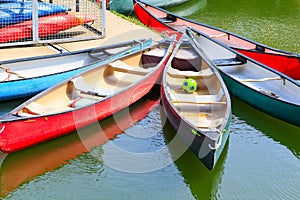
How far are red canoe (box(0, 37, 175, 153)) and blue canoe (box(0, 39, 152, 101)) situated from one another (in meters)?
0.24

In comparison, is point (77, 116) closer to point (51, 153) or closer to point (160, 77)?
point (51, 153)

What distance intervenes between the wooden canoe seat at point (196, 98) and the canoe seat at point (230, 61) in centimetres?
133

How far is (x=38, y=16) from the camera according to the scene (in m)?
10.4

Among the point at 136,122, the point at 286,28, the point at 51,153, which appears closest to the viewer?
the point at 51,153

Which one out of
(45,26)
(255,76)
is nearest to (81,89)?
(45,26)

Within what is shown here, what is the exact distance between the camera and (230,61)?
31.9 ft

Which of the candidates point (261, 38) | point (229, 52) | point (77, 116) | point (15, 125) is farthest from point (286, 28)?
point (15, 125)

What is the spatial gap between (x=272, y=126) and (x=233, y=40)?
3.39 metres

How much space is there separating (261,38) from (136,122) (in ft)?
19.4

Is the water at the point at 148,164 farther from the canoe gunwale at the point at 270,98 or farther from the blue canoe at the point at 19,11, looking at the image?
the blue canoe at the point at 19,11

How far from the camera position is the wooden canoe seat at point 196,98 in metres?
8.05

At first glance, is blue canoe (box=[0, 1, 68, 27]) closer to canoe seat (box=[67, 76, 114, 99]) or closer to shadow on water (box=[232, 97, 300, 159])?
canoe seat (box=[67, 76, 114, 99])

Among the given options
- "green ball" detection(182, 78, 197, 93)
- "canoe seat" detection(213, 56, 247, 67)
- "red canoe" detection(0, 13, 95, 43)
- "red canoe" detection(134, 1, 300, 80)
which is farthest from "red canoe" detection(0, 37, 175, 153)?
"red canoe" detection(0, 13, 95, 43)

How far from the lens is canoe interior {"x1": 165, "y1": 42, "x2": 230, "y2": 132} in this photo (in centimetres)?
762
